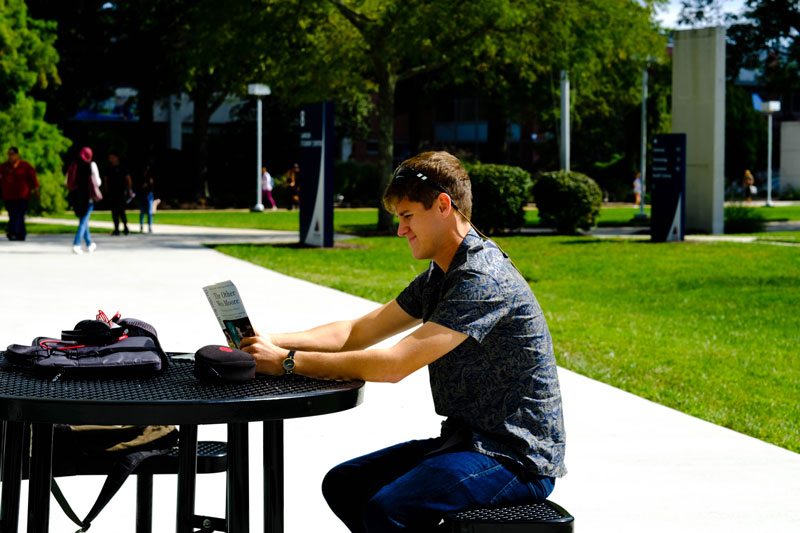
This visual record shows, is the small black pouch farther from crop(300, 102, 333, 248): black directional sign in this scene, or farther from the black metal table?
crop(300, 102, 333, 248): black directional sign

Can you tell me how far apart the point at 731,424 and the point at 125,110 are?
5454 cm

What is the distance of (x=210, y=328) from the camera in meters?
9.80

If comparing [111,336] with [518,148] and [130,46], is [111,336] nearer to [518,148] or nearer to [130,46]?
[130,46]

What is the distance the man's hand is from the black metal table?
0.03 meters

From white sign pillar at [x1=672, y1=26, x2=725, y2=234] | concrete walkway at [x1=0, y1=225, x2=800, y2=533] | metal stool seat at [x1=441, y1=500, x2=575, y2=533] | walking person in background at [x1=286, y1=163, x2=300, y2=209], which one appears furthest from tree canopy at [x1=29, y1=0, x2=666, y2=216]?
metal stool seat at [x1=441, y1=500, x2=575, y2=533]

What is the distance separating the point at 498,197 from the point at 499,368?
22.5m

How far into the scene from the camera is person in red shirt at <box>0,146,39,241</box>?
22578 millimetres

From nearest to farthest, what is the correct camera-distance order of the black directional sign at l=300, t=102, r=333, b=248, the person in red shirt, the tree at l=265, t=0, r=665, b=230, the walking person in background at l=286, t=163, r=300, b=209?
the black directional sign at l=300, t=102, r=333, b=248
the person in red shirt
the tree at l=265, t=0, r=665, b=230
the walking person in background at l=286, t=163, r=300, b=209

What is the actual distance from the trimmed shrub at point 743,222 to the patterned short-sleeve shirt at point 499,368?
25.2 m

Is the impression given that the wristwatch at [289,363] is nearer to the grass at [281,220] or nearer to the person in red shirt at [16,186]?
the person in red shirt at [16,186]

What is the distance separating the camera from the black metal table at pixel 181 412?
2928 millimetres

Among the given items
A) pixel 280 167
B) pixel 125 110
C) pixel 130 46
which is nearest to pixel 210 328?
pixel 130 46

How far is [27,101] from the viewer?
29.7 meters

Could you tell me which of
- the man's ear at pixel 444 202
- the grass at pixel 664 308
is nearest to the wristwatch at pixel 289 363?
the man's ear at pixel 444 202
